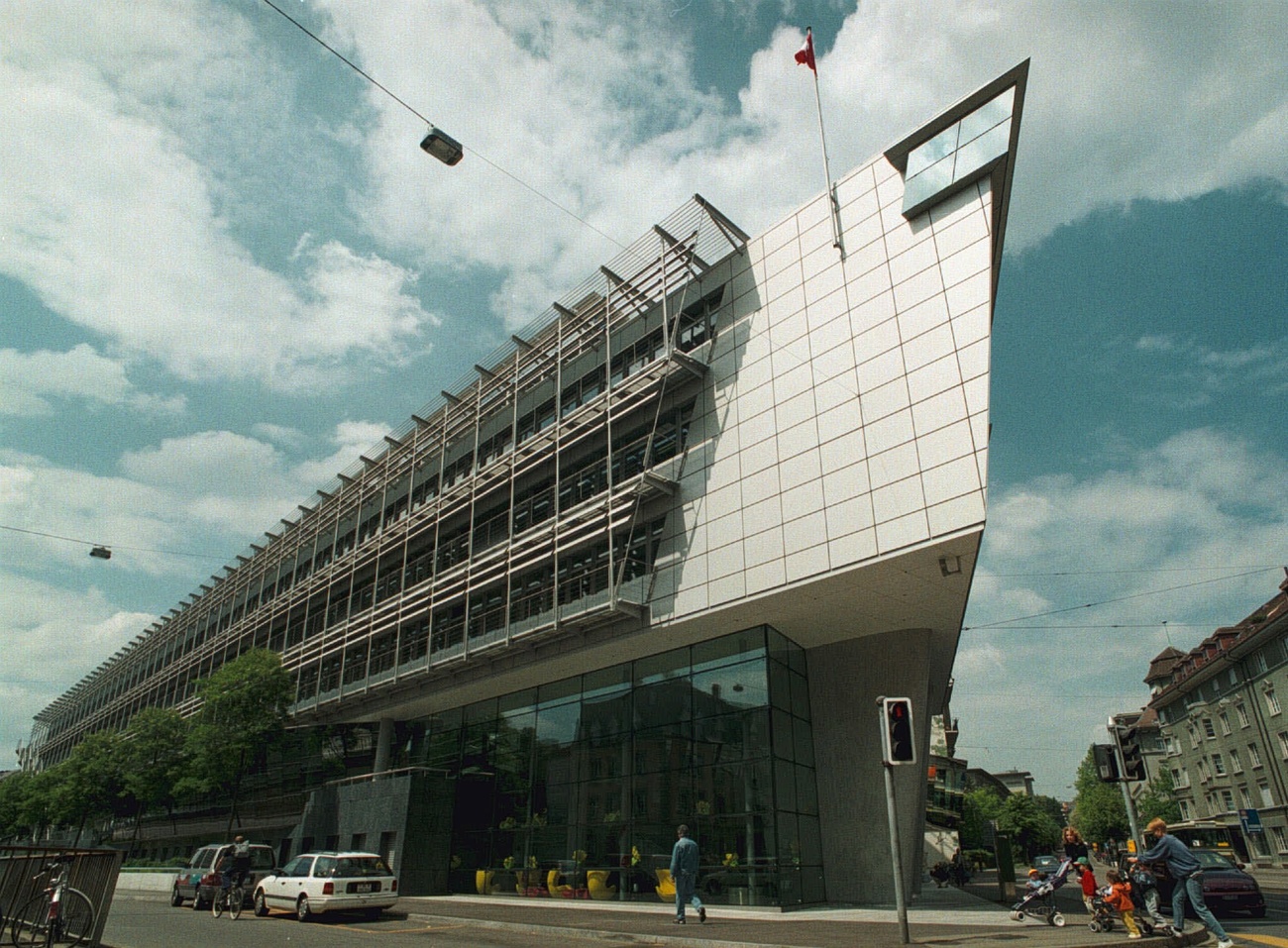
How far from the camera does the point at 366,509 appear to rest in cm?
4288

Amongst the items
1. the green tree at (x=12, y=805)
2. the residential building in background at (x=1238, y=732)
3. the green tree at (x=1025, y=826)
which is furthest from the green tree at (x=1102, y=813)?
the green tree at (x=12, y=805)

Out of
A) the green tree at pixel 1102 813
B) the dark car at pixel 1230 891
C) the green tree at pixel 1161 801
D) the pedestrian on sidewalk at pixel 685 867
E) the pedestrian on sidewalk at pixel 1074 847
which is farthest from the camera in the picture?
the green tree at pixel 1102 813

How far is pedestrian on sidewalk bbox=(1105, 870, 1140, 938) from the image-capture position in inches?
440

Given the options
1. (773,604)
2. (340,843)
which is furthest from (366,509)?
(773,604)

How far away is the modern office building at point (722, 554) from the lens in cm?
2005

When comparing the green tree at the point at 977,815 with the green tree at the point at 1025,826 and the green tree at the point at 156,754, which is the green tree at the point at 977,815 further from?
the green tree at the point at 156,754

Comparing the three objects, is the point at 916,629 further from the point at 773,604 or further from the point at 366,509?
the point at 366,509

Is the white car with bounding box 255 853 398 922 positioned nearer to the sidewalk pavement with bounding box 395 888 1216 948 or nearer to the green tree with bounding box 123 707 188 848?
the sidewalk pavement with bounding box 395 888 1216 948

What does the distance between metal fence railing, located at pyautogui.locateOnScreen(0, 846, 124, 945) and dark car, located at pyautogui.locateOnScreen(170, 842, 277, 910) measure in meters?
12.0

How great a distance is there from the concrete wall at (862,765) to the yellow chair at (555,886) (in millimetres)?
8161

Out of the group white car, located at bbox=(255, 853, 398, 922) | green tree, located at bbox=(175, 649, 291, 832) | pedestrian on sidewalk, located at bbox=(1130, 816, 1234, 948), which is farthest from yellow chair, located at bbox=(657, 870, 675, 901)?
green tree, located at bbox=(175, 649, 291, 832)

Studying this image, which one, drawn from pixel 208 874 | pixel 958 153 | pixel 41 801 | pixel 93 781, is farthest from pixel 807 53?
pixel 41 801

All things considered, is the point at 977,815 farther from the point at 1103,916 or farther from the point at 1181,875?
the point at 1181,875

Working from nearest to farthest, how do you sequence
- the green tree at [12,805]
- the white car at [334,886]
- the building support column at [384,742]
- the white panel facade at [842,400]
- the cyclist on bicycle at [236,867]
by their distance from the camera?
1. the white car at [334,886]
2. the white panel facade at [842,400]
3. the cyclist on bicycle at [236,867]
4. the building support column at [384,742]
5. the green tree at [12,805]
